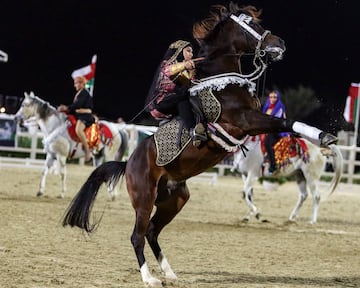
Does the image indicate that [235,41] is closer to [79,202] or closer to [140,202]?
[140,202]

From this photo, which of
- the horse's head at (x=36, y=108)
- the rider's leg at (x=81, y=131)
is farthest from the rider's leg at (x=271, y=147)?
the horse's head at (x=36, y=108)

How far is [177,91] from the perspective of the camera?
23.0 ft

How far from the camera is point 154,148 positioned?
22.7 feet

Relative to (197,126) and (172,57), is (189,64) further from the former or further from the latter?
(197,126)

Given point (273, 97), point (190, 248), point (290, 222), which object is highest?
point (273, 97)

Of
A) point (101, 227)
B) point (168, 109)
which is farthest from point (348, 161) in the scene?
point (168, 109)

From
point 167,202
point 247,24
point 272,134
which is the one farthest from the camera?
point 272,134

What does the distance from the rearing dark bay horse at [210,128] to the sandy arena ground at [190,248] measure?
0.51 meters

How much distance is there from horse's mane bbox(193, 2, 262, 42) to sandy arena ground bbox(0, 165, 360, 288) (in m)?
2.41

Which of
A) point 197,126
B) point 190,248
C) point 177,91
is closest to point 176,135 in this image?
point 197,126

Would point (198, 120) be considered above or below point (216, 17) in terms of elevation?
below

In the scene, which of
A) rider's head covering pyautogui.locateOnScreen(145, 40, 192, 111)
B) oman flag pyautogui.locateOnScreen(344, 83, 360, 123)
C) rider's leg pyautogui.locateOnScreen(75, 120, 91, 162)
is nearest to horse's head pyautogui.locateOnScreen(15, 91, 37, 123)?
rider's leg pyautogui.locateOnScreen(75, 120, 91, 162)

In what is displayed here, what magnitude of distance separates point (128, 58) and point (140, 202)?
1421 cm

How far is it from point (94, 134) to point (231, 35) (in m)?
8.89
